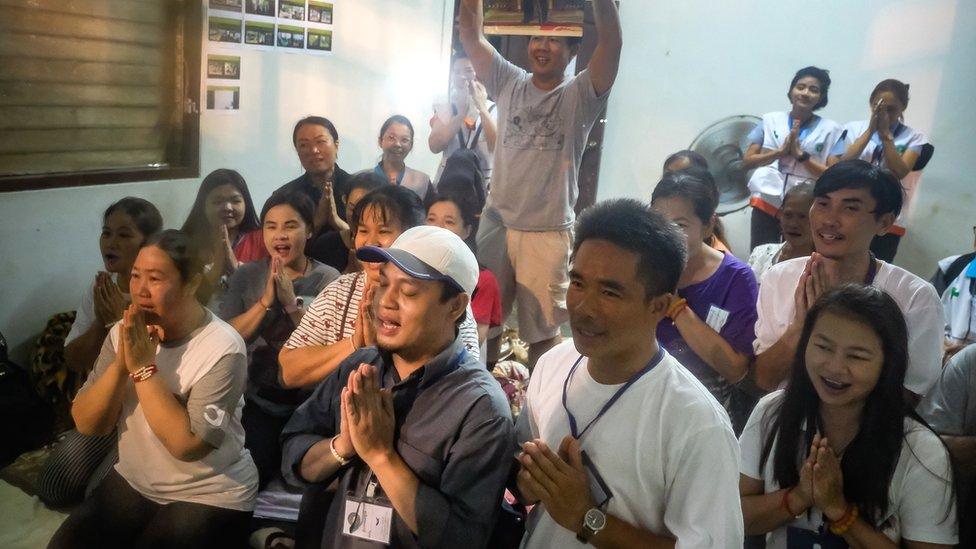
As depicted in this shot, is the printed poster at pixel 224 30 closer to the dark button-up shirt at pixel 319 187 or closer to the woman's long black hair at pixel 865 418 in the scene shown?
the dark button-up shirt at pixel 319 187

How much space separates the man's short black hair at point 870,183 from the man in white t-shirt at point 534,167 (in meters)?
1.13

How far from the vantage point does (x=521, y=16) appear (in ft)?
11.8

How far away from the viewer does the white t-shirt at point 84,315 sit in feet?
8.13

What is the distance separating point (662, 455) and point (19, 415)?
240 centimetres

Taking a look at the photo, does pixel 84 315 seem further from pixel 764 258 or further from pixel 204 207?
pixel 764 258

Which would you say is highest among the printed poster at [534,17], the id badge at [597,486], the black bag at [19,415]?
the printed poster at [534,17]

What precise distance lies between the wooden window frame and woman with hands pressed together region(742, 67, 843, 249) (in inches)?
135

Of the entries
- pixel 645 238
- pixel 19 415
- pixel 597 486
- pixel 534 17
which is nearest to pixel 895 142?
pixel 534 17

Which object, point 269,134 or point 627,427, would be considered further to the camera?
point 269,134

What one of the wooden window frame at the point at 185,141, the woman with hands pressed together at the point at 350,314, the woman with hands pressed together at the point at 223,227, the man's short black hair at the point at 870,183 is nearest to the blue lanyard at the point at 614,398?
the woman with hands pressed together at the point at 350,314

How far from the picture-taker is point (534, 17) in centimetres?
352

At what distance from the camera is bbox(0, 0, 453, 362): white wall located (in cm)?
238

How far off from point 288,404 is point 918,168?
13.2 feet

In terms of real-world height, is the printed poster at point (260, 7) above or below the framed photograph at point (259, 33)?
above
